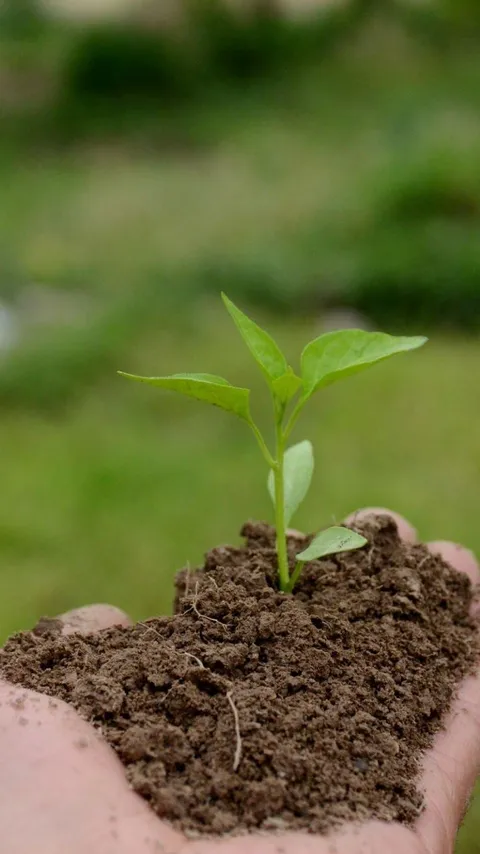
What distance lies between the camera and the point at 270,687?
36.6 inches

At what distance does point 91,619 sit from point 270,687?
361mm

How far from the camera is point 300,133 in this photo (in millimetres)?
5438

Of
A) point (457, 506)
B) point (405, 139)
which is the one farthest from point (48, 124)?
point (457, 506)

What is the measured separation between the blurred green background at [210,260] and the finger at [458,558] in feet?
1.74

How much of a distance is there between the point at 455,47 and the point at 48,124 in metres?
2.99

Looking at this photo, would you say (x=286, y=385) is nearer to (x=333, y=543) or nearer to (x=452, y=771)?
(x=333, y=543)

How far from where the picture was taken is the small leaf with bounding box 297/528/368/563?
1000mm

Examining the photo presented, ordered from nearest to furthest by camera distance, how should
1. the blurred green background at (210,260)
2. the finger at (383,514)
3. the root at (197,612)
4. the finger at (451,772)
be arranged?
the finger at (451,772)
the root at (197,612)
the finger at (383,514)
the blurred green background at (210,260)

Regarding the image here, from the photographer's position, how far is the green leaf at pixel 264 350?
1.01 m

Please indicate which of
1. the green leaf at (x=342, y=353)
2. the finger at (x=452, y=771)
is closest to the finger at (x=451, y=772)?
the finger at (x=452, y=771)

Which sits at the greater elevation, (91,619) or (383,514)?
(383,514)

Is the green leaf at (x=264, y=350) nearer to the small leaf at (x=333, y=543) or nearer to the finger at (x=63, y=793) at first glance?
the small leaf at (x=333, y=543)

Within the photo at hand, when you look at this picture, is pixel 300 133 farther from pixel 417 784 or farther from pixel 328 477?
pixel 417 784

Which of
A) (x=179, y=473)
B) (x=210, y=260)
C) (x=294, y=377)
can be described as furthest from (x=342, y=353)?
(x=210, y=260)
